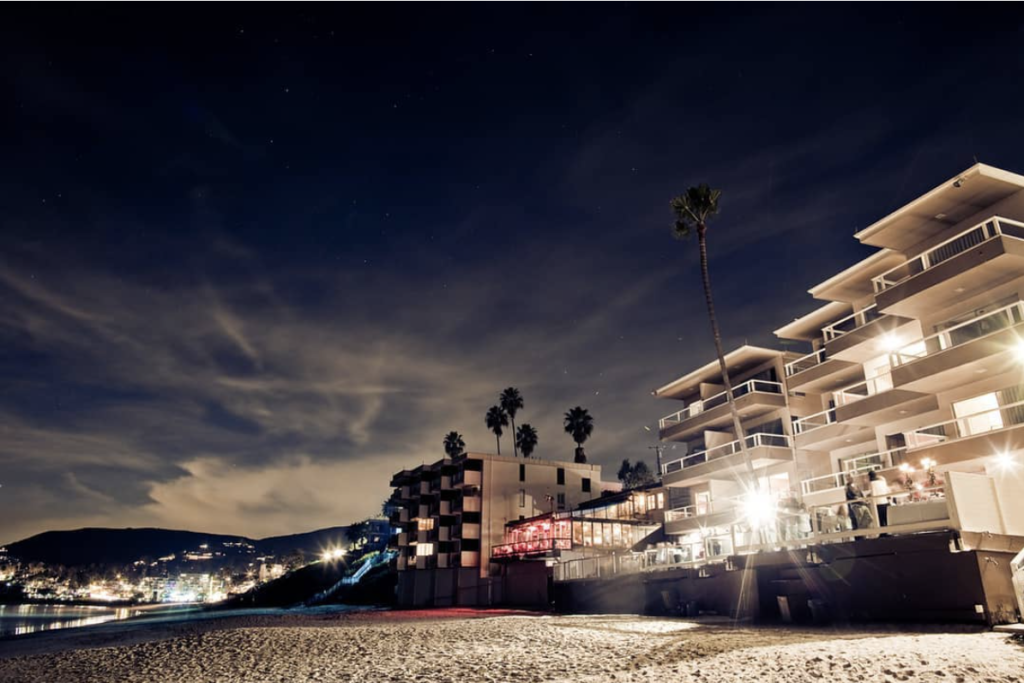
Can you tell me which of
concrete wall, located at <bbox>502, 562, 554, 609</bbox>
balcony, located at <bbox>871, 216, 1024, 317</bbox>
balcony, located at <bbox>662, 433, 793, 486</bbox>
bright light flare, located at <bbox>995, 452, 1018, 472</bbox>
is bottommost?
concrete wall, located at <bbox>502, 562, 554, 609</bbox>

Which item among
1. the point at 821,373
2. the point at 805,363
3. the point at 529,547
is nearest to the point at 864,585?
the point at 821,373

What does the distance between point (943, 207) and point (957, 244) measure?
5.20 ft

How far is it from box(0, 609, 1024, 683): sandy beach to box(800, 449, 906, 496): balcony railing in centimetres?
1131

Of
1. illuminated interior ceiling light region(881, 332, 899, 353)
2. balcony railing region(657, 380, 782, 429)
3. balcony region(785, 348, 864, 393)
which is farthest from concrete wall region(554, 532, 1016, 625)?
balcony railing region(657, 380, 782, 429)

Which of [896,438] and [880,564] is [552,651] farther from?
[896,438]

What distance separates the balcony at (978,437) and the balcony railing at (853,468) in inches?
89.1

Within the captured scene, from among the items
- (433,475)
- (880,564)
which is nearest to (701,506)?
(880,564)

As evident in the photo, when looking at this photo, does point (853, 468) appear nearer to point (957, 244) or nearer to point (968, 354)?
point (968, 354)

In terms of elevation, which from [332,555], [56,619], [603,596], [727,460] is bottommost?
[56,619]

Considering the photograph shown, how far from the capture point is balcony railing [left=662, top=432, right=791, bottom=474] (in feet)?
110

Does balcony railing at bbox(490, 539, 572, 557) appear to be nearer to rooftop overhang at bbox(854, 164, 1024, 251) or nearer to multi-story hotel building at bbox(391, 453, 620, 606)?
A: multi-story hotel building at bbox(391, 453, 620, 606)

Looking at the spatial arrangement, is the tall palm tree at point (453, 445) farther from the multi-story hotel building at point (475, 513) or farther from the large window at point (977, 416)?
the large window at point (977, 416)

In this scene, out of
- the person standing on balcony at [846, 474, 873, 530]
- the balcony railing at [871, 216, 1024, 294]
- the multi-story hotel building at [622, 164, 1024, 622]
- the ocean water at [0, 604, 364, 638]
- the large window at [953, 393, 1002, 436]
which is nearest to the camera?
the multi-story hotel building at [622, 164, 1024, 622]

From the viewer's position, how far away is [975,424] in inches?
885
